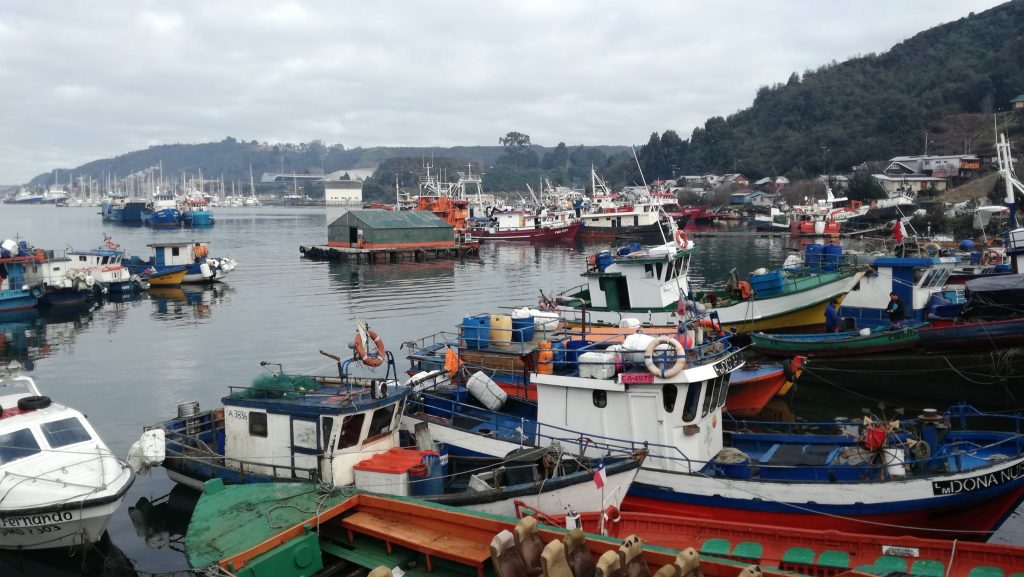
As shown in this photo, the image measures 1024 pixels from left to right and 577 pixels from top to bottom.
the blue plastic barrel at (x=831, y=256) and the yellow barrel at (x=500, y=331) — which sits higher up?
the blue plastic barrel at (x=831, y=256)

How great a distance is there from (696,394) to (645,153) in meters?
180

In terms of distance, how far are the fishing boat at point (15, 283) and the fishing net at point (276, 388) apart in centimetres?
3607

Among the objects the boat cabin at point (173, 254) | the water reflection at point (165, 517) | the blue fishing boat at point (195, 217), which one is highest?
the blue fishing boat at point (195, 217)

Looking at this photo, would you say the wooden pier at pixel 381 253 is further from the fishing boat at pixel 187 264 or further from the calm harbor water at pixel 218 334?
the fishing boat at pixel 187 264

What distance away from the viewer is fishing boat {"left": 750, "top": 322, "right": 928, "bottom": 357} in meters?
24.2

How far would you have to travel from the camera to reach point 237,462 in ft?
48.5

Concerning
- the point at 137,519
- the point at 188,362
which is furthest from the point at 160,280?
the point at 137,519

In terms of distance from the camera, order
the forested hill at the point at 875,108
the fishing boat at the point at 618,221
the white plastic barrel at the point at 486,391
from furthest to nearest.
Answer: the forested hill at the point at 875,108 → the fishing boat at the point at 618,221 → the white plastic barrel at the point at 486,391

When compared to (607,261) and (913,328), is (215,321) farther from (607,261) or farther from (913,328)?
(913,328)

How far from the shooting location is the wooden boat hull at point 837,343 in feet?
79.4

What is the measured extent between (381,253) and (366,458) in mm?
56368

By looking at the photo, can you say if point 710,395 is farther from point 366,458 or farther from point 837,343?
Result: point 837,343

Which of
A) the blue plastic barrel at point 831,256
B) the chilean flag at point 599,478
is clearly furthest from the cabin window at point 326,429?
the blue plastic barrel at point 831,256

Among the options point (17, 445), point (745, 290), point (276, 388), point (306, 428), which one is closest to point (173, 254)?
point (745, 290)
